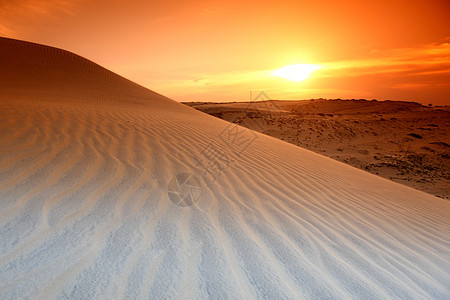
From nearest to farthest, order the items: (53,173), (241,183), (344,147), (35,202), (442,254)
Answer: (35,202) < (442,254) < (53,173) < (241,183) < (344,147)

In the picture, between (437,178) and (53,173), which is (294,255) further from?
(437,178)

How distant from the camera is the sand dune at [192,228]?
169 cm

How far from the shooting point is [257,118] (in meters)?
20.9

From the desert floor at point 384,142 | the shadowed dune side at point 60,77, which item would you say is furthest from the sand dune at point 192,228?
the shadowed dune side at point 60,77

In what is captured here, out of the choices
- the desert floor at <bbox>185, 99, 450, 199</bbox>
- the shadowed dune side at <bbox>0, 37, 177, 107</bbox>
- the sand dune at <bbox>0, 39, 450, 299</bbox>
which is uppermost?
the shadowed dune side at <bbox>0, 37, 177, 107</bbox>

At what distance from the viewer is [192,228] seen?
7.56 ft

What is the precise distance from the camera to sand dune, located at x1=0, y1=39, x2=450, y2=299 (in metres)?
1.69

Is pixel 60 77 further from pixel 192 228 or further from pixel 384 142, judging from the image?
pixel 384 142

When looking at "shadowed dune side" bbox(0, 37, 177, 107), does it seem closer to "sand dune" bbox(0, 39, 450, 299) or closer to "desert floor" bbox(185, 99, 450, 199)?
"desert floor" bbox(185, 99, 450, 199)

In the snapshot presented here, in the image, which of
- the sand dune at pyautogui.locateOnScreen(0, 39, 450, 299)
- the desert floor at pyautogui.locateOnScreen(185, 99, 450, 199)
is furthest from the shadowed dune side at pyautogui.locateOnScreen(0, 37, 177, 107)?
the sand dune at pyautogui.locateOnScreen(0, 39, 450, 299)

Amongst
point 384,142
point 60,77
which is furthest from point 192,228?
point 60,77

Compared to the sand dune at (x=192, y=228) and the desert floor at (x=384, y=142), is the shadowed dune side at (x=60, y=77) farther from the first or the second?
the sand dune at (x=192, y=228)

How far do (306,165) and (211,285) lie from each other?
4.22 m

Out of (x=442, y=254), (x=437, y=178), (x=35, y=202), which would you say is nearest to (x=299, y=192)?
(x=442, y=254)
